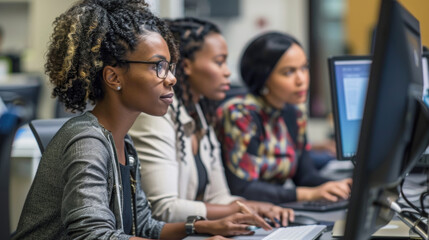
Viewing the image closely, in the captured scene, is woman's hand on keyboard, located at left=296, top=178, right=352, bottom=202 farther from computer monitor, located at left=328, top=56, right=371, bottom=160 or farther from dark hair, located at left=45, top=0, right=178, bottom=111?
dark hair, located at left=45, top=0, right=178, bottom=111

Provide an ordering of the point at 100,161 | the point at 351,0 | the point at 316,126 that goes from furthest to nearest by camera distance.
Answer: the point at 316,126
the point at 351,0
the point at 100,161

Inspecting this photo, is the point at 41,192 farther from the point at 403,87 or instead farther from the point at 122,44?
the point at 403,87

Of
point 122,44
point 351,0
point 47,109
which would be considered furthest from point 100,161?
point 47,109

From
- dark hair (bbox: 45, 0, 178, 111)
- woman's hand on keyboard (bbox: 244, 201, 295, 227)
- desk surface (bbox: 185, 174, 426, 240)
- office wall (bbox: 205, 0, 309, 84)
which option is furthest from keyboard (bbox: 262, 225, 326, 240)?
office wall (bbox: 205, 0, 309, 84)

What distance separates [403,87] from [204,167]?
1.11 meters

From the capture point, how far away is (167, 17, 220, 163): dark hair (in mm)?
1883

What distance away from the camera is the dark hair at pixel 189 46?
188 centimetres

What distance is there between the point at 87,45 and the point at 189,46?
0.73 m

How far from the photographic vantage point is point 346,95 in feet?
5.84

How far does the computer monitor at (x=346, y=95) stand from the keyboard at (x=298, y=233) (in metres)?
0.48

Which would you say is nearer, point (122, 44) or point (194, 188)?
point (122, 44)

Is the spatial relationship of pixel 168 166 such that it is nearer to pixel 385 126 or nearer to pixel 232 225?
pixel 232 225

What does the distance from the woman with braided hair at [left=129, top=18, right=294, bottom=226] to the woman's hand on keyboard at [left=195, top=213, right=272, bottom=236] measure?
17 cm

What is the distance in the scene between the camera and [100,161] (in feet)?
3.70
